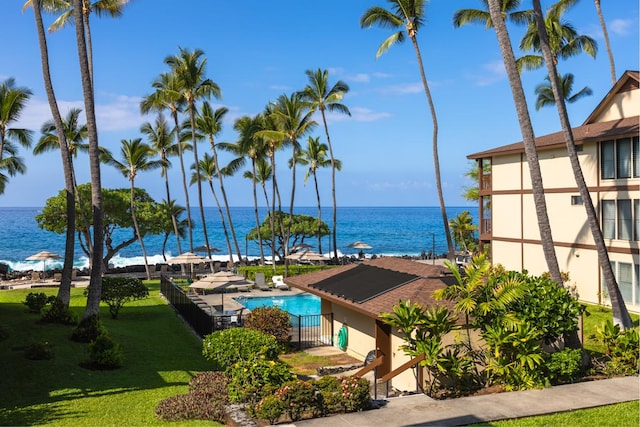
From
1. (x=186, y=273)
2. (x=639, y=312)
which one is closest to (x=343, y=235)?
(x=186, y=273)

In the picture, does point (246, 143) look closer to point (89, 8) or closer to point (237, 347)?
point (89, 8)

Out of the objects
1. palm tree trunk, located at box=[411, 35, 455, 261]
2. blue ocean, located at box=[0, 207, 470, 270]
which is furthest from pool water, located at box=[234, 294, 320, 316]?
blue ocean, located at box=[0, 207, 470, 270]

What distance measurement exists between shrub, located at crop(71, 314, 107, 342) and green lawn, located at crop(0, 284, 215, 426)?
1.15ft

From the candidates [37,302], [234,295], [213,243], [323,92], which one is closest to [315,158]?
[323,92]

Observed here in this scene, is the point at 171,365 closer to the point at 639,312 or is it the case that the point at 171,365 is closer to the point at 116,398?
the point at 116,398

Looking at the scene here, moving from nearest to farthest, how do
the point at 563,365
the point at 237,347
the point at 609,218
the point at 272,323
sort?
1. the point at 563,365
2. the point at 237,347
3. the point at 272,323
4. the point at 609,218

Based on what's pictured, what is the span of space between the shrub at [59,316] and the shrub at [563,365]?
17.0 meters

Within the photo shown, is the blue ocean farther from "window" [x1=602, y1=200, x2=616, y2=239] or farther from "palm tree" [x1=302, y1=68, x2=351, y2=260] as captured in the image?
"window" [x1=602, y1=200, x2=616, y2=239]

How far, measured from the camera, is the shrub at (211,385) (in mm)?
12633

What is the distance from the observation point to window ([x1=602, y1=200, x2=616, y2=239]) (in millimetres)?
25141

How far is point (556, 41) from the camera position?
3133 cm

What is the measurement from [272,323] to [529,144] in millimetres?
10985

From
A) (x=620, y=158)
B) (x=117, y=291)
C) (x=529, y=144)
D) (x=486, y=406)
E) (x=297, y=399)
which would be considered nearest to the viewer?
(x=297, y=399)

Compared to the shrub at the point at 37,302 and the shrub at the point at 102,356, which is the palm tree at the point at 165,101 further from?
the shrub at the point at 102,356
